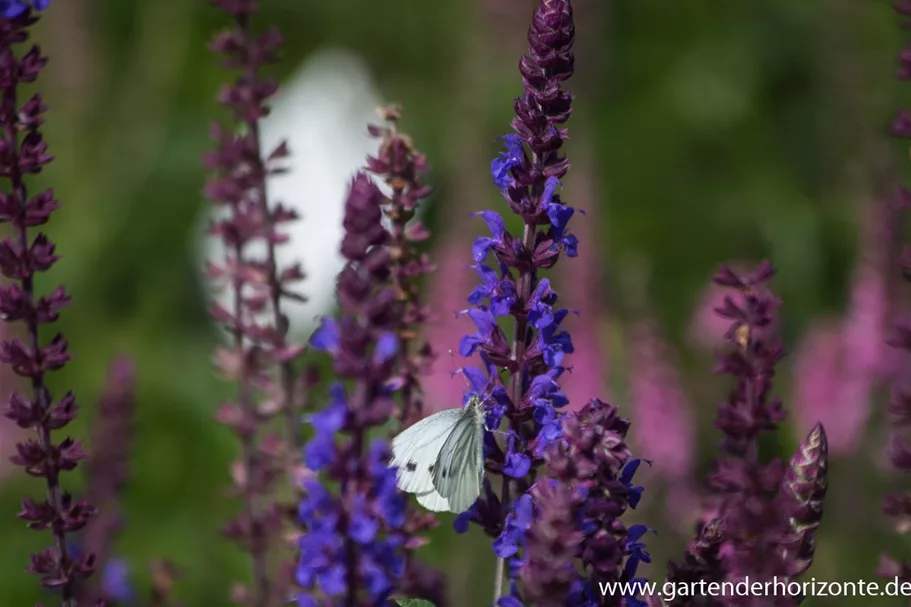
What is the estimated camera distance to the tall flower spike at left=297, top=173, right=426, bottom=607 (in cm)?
99

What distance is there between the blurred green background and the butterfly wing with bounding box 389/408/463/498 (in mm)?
1931

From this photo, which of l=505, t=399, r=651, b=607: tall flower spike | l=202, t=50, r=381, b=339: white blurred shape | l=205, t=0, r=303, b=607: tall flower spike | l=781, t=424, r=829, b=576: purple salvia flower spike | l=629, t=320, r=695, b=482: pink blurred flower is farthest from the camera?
l=202, t=50, r=381, b=339: white blurred shape

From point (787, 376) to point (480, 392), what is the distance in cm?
278

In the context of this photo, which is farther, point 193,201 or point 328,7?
point 328,7

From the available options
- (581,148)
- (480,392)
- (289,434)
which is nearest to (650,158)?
(581,148)

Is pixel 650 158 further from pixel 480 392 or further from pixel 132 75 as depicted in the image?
pixel 480 392

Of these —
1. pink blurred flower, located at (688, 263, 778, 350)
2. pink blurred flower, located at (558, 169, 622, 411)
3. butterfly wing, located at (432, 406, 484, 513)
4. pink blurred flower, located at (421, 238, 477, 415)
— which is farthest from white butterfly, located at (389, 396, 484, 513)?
pink blurred flower, located at (688, 263, 778, 350)


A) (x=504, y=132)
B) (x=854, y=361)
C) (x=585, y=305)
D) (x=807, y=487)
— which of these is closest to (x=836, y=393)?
(x=854, y=361)

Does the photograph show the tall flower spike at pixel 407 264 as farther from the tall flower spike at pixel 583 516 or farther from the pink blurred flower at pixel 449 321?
the pink blurred flower at pixel 449 321

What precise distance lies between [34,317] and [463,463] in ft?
1.47

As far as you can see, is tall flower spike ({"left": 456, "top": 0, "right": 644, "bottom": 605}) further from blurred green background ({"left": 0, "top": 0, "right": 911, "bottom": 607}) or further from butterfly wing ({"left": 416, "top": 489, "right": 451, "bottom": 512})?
blurred green background ({"left": 0, "top": 0, "right": 911, "bottom": 607})

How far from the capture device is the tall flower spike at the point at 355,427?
0.99m

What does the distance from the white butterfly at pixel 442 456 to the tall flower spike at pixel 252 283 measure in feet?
1.21

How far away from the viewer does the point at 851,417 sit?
3111 mm
